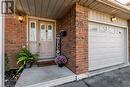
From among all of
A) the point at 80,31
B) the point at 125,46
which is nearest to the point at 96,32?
the point at 80,31

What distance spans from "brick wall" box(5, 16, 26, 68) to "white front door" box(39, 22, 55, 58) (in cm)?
115

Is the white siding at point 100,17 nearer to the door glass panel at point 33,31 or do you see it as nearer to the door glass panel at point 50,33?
the door glass panel at point 50,33

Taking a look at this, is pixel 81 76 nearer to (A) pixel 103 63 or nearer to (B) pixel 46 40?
(A) pixel 103 63

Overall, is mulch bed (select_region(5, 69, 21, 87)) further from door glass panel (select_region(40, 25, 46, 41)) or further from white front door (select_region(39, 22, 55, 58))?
door glass panel (select_region(40, 25, 46, 41))

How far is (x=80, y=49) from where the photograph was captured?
4590 millimetres

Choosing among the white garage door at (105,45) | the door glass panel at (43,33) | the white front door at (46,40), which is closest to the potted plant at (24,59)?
the white front door at (46,40)

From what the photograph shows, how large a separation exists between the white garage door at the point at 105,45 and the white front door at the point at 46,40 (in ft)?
8.08

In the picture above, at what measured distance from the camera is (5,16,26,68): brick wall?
17.3 feet

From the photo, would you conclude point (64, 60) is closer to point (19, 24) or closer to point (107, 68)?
point (107, 68)

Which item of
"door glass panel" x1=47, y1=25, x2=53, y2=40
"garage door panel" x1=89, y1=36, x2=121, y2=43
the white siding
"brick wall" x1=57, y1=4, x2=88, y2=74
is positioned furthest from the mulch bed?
the white siding

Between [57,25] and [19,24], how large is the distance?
2074mm

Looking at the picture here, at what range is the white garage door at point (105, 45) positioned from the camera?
5.23 metres

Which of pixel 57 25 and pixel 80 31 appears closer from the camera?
pixel 80 31

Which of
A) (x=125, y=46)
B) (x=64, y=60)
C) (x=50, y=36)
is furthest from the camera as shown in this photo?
(x=125, y=46)
